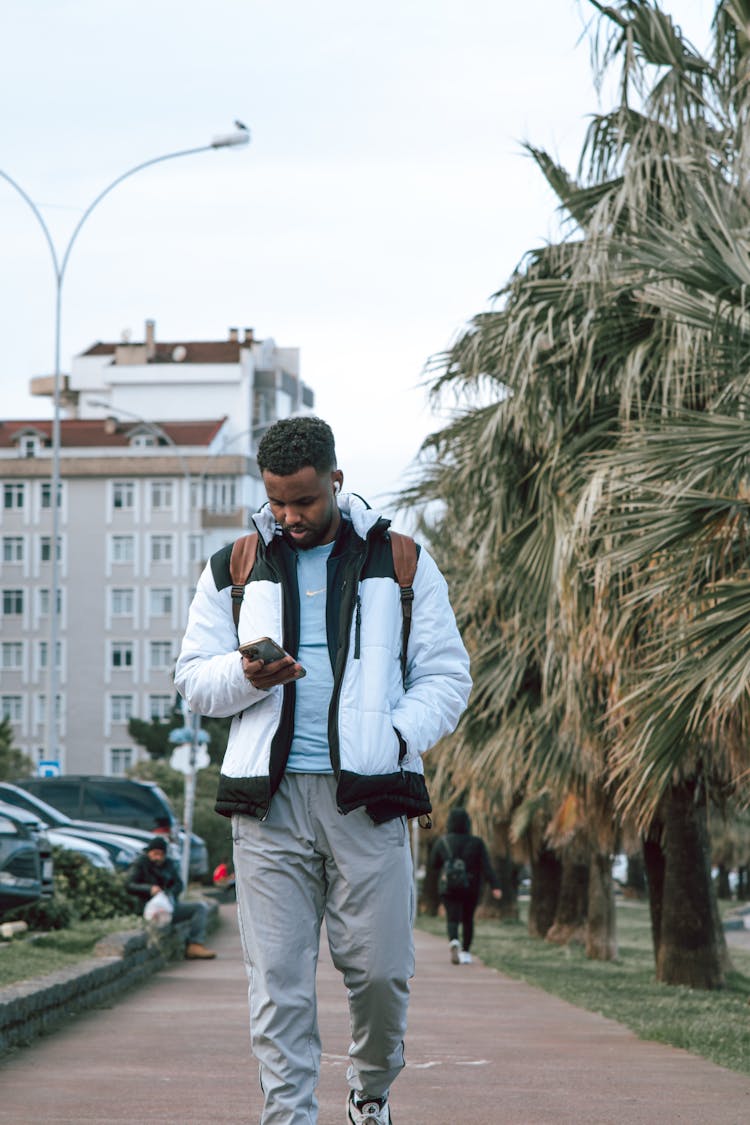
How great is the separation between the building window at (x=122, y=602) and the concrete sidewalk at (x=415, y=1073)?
88.7m

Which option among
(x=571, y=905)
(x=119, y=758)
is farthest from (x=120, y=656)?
(x=571, y=905)

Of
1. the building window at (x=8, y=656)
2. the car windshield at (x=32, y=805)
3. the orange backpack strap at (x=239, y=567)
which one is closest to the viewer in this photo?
the orange backpack strap at (x=239, y=567)

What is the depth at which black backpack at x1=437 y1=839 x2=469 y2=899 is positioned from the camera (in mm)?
19344

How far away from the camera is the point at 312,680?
482 centimetres

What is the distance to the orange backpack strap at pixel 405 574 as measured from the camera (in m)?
4.97

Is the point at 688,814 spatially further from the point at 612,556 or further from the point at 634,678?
the point at 612,556

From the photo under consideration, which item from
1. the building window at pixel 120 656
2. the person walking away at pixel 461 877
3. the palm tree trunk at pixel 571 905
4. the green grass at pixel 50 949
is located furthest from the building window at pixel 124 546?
the green grass at pixel 50 949

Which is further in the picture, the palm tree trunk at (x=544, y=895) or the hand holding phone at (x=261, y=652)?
the palm tree trunk at (x=544, y=895)

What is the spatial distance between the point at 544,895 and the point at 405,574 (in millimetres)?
25488

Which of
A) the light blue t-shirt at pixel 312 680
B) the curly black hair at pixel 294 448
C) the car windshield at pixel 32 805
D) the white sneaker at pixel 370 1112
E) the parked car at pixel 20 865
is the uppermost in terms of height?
the curly black hair at pixel 294 448

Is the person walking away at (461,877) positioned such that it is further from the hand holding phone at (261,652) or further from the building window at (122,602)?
the building window at (122,602)

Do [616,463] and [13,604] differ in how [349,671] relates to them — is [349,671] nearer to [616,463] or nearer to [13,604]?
[616,463]

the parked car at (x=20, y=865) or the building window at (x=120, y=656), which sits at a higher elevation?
the building window at (x=120, y=656)

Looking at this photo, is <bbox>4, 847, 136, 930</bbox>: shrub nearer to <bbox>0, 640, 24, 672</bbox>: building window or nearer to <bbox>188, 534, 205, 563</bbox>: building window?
<bbox>188, 534, 205, 563</bbox>: building window
